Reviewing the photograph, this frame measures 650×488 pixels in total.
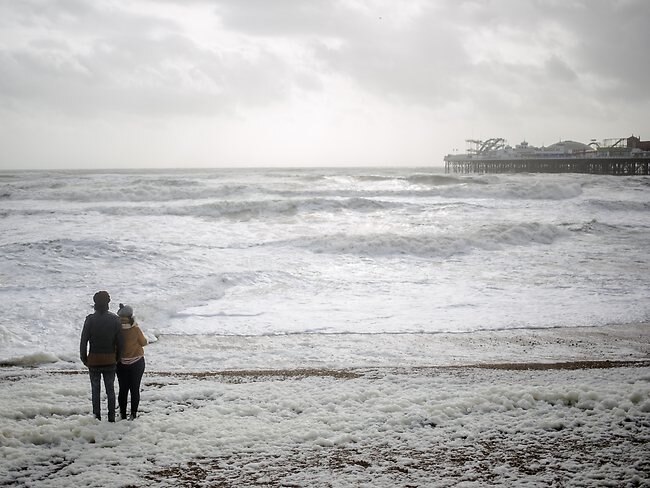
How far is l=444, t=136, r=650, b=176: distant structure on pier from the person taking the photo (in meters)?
72.4

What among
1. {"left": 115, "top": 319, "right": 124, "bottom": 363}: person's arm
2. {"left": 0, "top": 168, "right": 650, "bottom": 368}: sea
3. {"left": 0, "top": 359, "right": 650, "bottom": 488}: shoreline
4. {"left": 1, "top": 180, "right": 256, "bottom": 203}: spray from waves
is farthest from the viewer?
{"left": 1, "top": 180, "right": 256, "bottom": 203}: spray from waves

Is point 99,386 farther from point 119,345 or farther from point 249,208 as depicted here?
point 249,208

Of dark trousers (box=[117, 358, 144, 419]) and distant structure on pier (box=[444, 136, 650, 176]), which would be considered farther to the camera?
distant structure on pier (box=[444, 136, 650, 176])

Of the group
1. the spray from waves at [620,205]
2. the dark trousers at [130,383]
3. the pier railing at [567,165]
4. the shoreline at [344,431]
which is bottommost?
the shoreline at [344,431]

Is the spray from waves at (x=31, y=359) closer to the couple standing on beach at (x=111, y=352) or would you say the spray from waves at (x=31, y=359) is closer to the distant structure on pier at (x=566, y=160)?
the couple standing on beach at (x=111, y=352)

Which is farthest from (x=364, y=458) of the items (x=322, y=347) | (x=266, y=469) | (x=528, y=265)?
(x=528, y=265)

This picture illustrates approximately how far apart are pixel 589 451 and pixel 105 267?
48.3 ft

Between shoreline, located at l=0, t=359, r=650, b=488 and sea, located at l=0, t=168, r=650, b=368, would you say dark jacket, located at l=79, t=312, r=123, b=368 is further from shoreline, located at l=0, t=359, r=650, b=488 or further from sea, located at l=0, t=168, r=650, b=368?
sea, located at l=0, t=168, r=650, b=368

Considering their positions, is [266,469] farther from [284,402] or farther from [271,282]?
[271,282]

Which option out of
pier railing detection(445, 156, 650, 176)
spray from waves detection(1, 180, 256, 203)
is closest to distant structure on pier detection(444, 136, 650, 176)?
pier railing detection(445, 156, 650, 176)

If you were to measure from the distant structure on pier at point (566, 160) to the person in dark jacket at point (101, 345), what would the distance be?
77.4m

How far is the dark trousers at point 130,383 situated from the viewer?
245 inches

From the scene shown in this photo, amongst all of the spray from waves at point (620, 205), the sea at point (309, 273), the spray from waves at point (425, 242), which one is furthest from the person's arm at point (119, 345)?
the spray from waves at point (620, 205)

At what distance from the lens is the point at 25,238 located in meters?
21.0
